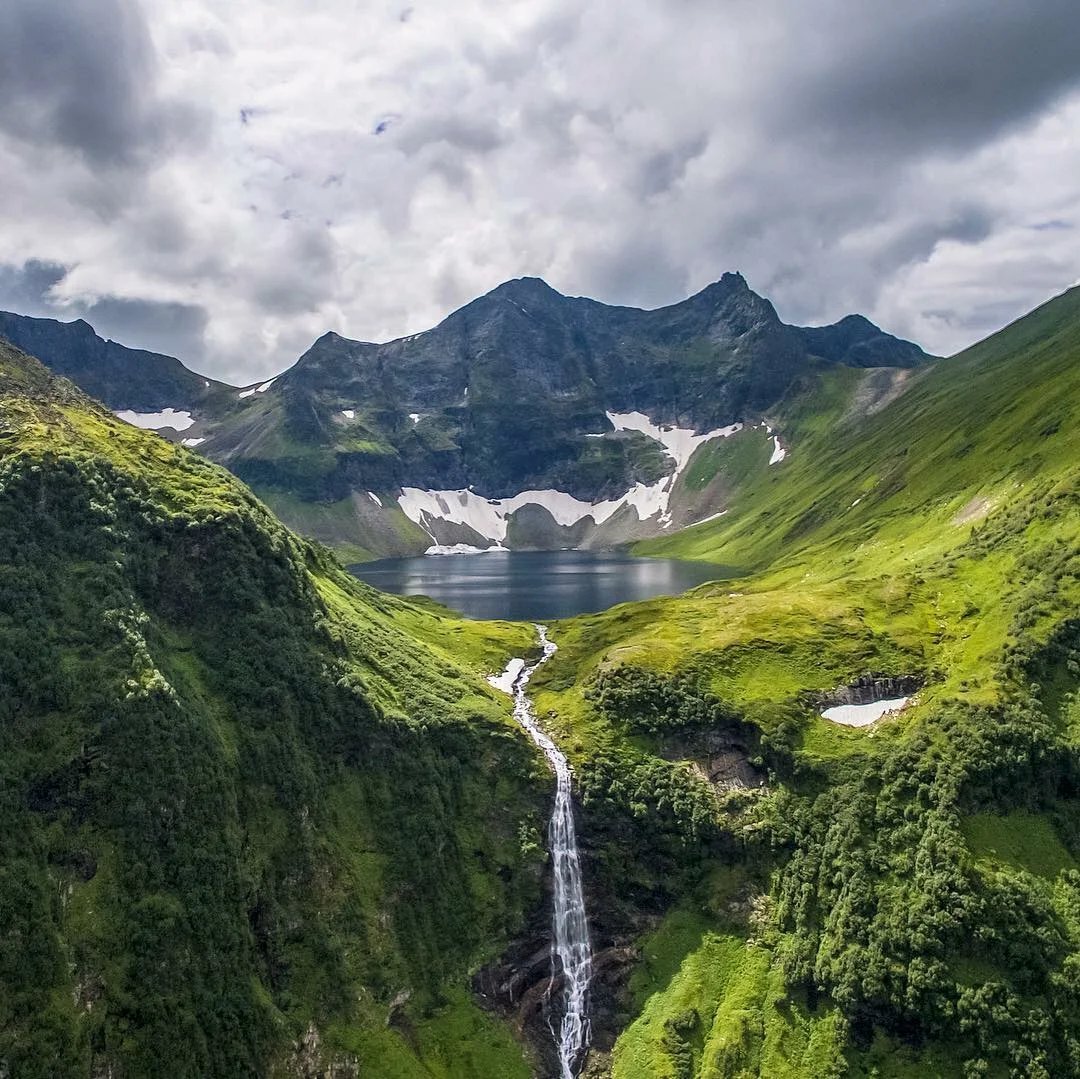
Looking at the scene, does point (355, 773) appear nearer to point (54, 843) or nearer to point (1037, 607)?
point (54, 843)

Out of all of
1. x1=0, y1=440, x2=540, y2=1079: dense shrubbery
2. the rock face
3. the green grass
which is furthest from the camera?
the rock face

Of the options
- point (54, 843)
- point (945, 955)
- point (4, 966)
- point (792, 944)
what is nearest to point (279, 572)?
point (54, 843)

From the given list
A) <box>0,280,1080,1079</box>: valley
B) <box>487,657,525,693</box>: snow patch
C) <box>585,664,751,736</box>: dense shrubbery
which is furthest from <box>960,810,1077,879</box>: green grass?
<box>487,657,525,693</box>: snow patch

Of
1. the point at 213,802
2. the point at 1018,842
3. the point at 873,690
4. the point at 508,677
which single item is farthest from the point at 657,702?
the point at 213,802

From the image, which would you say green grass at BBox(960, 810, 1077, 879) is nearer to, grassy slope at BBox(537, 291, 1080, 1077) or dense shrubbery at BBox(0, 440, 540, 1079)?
grassy slope at BBox(537, 291, 1080, 1077)

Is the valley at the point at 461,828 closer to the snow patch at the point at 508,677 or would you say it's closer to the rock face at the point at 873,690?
the rock face at the point at 873,690

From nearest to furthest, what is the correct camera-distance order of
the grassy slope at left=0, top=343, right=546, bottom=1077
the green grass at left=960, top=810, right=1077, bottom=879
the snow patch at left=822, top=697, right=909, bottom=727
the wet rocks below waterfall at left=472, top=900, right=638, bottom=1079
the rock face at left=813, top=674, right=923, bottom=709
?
the grassy slope at left=0, top=343, right=546, bottom=1077
the wet rocks below waterfall at left=472, top=900, right=638, bottom=1079
the green grass at left=960, top=810, right=1077, bottom=879
the snow patch at left=822, top=697, right=909, bottom=727
the rock face at left=813, top=674, right=923, bottom=709

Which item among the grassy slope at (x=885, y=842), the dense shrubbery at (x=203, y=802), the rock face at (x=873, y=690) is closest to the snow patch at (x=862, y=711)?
the rock face at (x=873, y=690)
